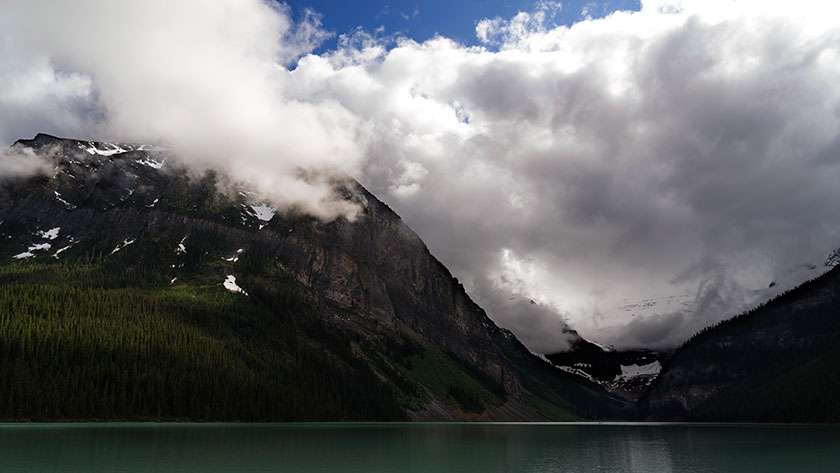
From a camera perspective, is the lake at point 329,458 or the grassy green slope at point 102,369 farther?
the grassy green slope at point 102,369

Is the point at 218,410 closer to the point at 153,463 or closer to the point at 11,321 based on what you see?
the point at 11,321

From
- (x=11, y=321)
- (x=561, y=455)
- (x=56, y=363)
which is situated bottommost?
(x=561, y=455)

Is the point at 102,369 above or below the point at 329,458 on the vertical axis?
above

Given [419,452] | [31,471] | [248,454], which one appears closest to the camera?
[31,471]

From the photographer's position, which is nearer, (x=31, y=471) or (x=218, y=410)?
(x=31, y=471)

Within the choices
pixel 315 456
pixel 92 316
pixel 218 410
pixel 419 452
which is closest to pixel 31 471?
pixel 315 456

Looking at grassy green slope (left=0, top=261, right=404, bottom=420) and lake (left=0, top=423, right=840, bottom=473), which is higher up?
grassy green slope (left=0, top=261, right=404, bottom=420)

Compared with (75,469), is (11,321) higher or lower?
higher

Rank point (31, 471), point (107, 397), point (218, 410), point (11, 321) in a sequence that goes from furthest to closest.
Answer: point (218, 410) < point (11, 321) < point (107, 397) < point (31, 471)

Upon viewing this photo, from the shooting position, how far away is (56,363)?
152 metres

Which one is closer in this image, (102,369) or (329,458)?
(329,458)

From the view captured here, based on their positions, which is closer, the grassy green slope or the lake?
the lake

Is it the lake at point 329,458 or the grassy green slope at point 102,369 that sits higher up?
the grassy green slope at point 102,369

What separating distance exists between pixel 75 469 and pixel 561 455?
67.3 m
